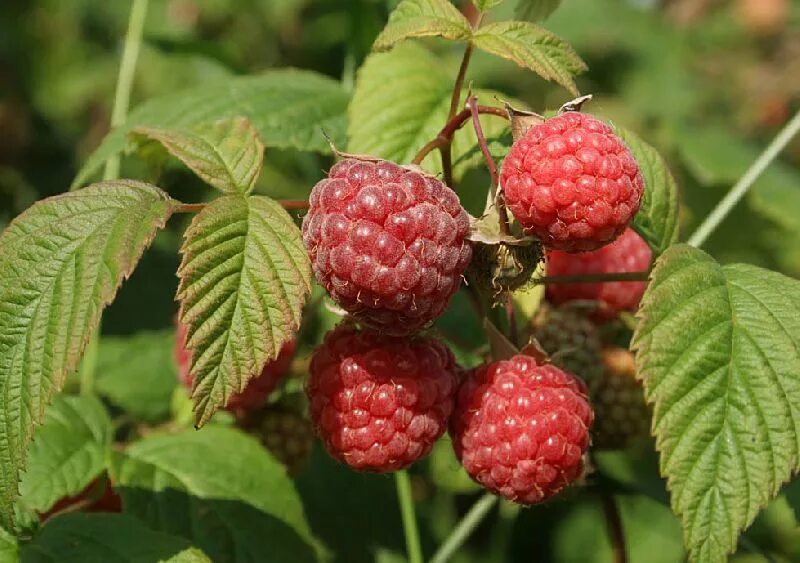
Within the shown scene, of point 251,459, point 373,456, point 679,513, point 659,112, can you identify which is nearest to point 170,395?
point 251,459

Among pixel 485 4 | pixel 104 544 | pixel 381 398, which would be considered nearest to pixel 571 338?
pixel 381 398

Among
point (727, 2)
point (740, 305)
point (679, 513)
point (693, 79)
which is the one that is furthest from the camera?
point (727, 2)

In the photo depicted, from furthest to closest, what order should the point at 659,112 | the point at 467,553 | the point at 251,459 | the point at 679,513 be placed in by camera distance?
1. the point at 659,112
2. the point at 467,553
3. the point at 251,459
4. the point at 679,513

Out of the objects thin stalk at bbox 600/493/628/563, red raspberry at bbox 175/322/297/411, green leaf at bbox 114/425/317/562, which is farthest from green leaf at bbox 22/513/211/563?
thin stalk at bbox 600/493/628/563

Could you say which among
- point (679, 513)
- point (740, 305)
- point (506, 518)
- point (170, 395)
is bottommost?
point (506, 518)

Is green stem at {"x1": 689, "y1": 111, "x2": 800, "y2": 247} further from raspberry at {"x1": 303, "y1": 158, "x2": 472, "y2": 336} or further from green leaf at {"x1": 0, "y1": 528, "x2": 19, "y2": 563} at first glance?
green leaf at {"x1": 0, "y1": 528, "x2": 19, "y2": 563}

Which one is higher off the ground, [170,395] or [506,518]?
[170,395]

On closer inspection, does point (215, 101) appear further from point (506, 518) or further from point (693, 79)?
point (693, 79)
